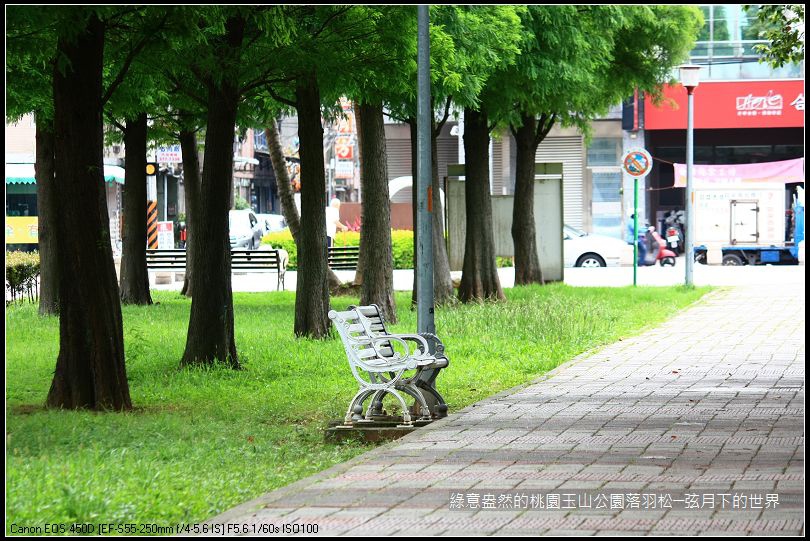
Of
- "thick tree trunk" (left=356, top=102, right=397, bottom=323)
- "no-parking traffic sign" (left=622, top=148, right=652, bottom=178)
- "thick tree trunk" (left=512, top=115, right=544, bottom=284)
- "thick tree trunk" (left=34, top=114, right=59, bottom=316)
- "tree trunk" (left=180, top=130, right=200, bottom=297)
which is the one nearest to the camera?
"thick tree trunk" (left=356, top=102, right=397, bottom=323)

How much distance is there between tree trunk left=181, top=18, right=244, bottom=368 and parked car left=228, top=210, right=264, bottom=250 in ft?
97.1

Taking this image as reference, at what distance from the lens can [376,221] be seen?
2014cm

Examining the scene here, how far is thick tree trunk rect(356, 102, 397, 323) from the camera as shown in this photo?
1995cm

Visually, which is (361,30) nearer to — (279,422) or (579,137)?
(279,422)

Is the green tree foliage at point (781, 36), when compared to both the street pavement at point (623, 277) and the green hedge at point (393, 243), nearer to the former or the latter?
the street pavement at point (623, 277)

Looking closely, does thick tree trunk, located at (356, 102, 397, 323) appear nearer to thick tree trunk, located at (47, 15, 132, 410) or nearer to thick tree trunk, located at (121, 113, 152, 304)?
thick tree trunk, located at (121, 113, 152, 304)

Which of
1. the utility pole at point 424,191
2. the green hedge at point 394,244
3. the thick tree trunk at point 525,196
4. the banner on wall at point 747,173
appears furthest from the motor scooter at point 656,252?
the utility pole at point 424,191

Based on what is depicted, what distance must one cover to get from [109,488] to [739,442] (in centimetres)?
432

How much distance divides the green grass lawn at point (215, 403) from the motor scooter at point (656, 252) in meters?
17.0

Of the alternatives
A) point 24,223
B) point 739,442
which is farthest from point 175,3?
point 24,223

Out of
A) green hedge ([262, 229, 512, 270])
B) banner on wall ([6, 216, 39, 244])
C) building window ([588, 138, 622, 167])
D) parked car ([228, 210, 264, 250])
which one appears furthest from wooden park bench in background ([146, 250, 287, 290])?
building window ([588, 138, 622, 167])

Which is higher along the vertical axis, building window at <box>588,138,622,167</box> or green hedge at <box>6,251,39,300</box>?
building window at <box>588,138,622,167</box>

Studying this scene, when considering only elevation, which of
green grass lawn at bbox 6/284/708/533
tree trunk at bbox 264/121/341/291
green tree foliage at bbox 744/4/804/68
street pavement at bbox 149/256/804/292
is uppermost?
green tree foliage at bbox 744/4/804/68

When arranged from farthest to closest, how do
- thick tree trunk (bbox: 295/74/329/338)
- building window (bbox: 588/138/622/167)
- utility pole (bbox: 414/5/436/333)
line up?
building window (bbox: 588/138/622/167) → thick tree trunk (bbox: 295/74/329/338) → utility pole (bbox: 414/5/436/333)
